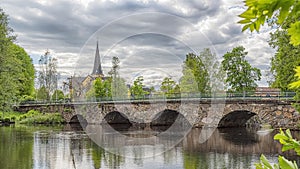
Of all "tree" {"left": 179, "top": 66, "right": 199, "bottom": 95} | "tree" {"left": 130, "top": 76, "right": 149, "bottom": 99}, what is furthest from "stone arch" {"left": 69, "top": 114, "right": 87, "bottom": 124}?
"tree" {"left": 179, "top": 66, "right": 199, "bottom": 95}

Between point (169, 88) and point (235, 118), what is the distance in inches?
271

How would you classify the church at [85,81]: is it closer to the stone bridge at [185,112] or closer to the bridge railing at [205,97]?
the stone bridge at [185,112]

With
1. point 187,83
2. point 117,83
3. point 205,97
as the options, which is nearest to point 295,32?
point 205,97

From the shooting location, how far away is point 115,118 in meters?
43.3

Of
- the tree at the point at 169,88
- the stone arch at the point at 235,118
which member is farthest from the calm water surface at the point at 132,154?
the tree at the point at 169,88

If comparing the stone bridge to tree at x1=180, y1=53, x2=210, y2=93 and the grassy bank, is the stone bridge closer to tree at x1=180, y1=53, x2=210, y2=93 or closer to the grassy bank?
the grassy bank

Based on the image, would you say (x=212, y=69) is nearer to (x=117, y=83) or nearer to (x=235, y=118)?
(x=235, y=118)

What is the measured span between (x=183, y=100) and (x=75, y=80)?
19.0 metres

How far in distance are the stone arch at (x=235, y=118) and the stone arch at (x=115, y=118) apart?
12.4 meters

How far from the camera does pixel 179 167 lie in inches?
563

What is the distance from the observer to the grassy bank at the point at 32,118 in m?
40.5

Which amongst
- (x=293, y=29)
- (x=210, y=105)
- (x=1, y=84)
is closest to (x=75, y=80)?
(x=210, y=105)

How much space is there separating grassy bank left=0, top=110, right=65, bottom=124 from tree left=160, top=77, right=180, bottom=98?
14849 millimetres

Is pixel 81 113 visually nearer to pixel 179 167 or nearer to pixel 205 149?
pixel 205 149
